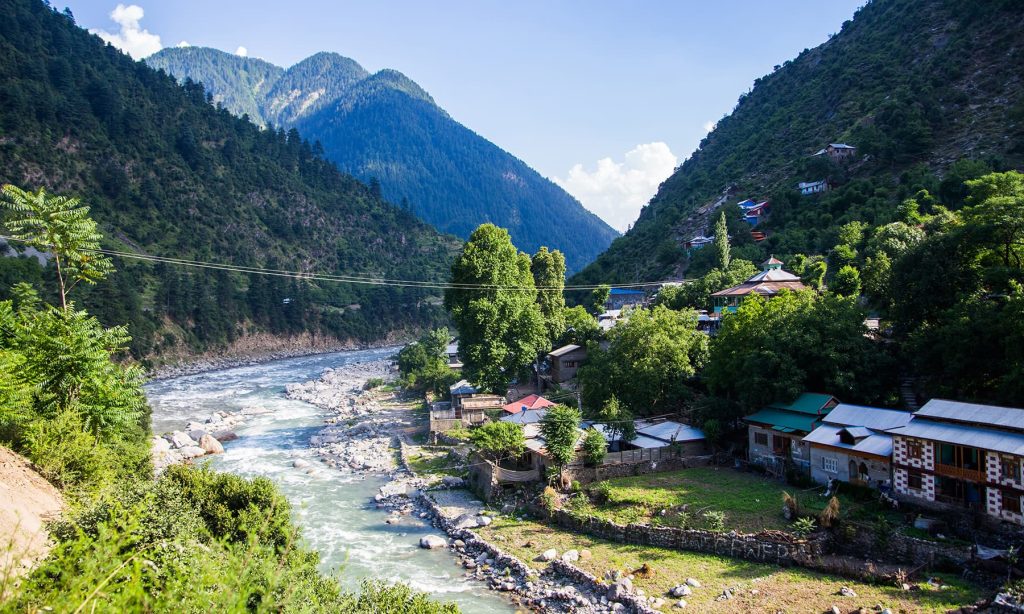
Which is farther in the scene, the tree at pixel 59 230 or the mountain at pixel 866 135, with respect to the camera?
the mountain at pixel 866 135

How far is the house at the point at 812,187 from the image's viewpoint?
59125 millimetres

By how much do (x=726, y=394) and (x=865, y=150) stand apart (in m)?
41.3

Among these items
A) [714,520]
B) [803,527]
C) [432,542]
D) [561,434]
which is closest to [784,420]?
[803,527]

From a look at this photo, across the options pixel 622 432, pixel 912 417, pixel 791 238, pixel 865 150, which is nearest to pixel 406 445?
pixel 622 432

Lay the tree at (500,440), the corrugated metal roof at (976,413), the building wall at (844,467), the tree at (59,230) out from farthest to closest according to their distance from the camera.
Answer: the tree at (500,440) → the building wall at (844,467) → the tree at (59,230) → the corrugated metal roof at (976,413)

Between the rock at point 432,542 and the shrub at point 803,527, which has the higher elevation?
the shrub at point 803,527

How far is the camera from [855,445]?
1977cm

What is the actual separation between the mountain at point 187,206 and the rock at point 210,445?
33.7m

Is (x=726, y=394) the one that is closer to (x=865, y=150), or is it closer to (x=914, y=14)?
(x=865, y=150)

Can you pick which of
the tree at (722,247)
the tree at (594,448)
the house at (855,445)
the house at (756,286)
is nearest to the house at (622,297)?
the tree at (722,247)

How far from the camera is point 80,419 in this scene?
18516mm

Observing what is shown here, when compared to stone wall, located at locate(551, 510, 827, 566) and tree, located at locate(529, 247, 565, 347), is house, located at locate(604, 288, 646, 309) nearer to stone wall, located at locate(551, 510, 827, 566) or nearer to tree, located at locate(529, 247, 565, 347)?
tree, located at locate(529, 247, 565, 347)

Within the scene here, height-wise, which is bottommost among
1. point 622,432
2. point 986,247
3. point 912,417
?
point 622,432

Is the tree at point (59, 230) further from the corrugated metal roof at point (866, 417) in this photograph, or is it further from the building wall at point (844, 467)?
the corrugated metal roof at point (866, 417)
